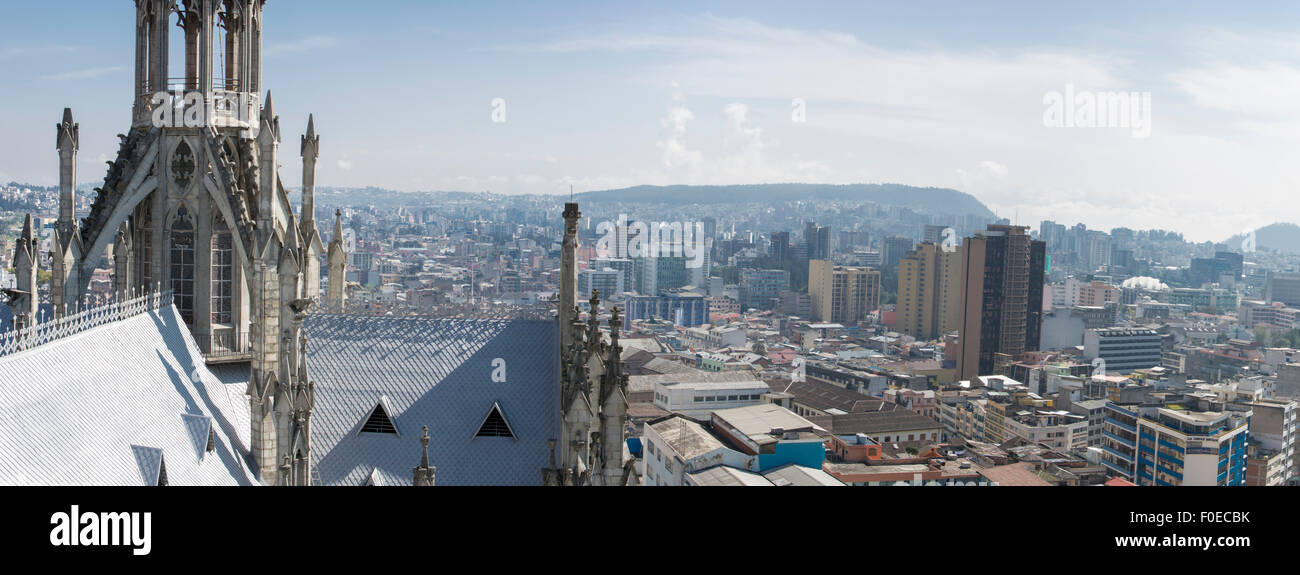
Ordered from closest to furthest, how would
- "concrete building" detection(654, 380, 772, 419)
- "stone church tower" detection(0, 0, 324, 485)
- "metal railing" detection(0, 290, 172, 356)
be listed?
1. "metal railing" detection(0, 290, 172, 356)
2. "stone church tower" detection(0, 0, 324, 485)
3. "concrete building" detection(654, 380, 772, 419)

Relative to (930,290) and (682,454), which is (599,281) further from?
(682,454)

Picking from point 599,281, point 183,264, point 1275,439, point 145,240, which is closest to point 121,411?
point 183,264

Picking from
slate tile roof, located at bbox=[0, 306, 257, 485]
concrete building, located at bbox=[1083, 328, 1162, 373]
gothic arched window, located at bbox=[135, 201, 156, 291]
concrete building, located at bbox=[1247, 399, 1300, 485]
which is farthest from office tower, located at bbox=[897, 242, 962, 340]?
slate tile roof, located at bbox=[0, 306, 257, 485]

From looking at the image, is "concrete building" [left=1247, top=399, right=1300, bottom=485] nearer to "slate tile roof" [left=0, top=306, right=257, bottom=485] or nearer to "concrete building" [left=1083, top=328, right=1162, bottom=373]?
"concrete building" [left=1083, top=328, right=1162, bottom=373]

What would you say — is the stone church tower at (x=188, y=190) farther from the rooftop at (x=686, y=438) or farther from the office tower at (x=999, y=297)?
the office tower at (x=999, y=297)
